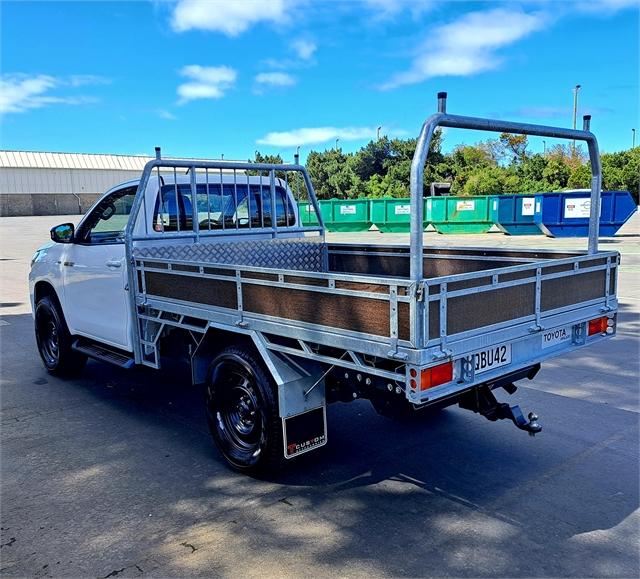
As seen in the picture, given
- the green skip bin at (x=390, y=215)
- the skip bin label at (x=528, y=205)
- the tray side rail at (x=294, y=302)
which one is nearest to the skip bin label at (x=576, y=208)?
the skip bin label at (x=528, y=205)

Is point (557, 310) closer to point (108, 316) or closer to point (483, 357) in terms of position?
point (483, 357)

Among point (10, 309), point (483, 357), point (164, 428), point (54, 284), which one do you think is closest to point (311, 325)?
point (483, 357)

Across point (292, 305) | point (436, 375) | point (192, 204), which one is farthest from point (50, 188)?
point (436, 375)

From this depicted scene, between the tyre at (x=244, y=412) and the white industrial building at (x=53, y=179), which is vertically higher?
the white industrial building at (x=53, y=179)

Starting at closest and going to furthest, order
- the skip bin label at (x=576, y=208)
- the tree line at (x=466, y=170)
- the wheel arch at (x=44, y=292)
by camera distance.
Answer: the wheel arch at (x=44, y=292)
the skip bin label at (x=576, y=208)
the tree line at (x=466, y=170)

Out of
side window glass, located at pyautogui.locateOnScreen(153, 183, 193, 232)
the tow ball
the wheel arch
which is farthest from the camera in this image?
the wheel arch

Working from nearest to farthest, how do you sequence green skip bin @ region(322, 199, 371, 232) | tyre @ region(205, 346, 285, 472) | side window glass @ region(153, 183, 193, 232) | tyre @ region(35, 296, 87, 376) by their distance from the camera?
1. tyre @ region(205, 346, 285, 472)
2. side window glass @ region(153, 183, 193, 232)
3. tyre @ region(35, 296, 87, 376)
4. green skip bin @ region(322, 199, 371, 232)

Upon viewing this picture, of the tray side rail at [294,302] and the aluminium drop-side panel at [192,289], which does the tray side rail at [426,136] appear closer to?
the tray side rail at [294,302]

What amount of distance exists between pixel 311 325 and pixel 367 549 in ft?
4.02

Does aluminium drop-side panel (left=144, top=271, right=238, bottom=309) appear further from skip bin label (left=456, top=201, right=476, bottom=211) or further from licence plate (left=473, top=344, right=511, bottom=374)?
skip bin label (left=456, top=201, right=476, bottom=211)

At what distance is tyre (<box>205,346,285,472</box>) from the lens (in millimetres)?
3775

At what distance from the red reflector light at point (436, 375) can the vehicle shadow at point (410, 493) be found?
899 millimetres

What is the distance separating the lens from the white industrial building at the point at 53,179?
61188mm

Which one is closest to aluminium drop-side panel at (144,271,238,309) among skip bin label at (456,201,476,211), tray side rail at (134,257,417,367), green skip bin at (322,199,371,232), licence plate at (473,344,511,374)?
tray side rail at (134,257,417,367)
